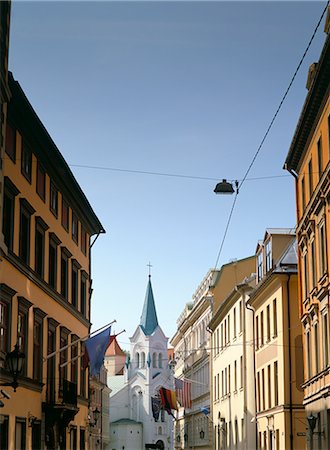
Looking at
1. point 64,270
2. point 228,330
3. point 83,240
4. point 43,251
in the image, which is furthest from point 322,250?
point 228,330

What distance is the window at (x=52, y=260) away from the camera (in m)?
31.3

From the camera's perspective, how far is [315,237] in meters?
29.2

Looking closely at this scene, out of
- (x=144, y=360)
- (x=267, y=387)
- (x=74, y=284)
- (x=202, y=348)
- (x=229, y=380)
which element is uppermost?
(x=144, y=360)

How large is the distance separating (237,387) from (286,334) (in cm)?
1373

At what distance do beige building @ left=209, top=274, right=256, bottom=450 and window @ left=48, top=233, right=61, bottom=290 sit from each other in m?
15.8

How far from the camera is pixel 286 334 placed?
35906 millimetres

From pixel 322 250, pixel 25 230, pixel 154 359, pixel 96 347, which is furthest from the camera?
pixel 154 359

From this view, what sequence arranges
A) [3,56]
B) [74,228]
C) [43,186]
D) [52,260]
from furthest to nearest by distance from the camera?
[74,228] → [52,260] → [43,186] → [3,56]

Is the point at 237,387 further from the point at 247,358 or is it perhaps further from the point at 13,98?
the point at 13,98

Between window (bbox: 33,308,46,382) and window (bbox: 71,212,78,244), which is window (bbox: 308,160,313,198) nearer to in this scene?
window (bbox: 33,308,46,382)

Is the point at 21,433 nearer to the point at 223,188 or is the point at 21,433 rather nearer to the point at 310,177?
the point at 223,188

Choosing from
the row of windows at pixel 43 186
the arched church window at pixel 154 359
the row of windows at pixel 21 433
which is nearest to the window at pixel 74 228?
the row of windows at pixel 43 186

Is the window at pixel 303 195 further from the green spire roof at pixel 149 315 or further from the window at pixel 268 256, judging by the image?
the green spire roof at pixel 149 315

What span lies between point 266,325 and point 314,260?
11035mm
